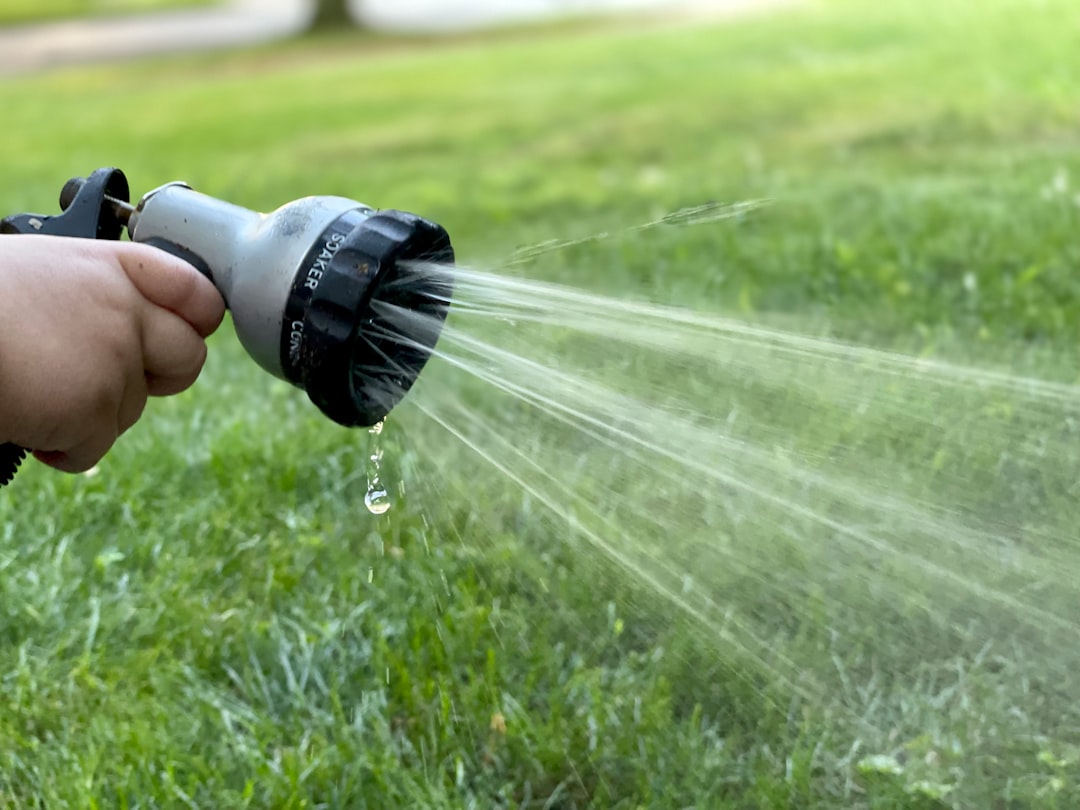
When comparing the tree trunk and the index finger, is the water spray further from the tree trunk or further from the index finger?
the tree trunk

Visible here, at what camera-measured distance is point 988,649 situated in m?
1.71

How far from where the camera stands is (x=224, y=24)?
16062mm

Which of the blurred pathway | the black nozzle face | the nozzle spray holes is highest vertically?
the blurred pathway

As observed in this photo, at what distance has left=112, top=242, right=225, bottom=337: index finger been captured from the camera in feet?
4.60

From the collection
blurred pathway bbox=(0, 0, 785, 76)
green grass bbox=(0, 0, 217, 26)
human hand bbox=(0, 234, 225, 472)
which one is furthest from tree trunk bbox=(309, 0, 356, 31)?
human hand bbox=(0, 234, 225, 472)

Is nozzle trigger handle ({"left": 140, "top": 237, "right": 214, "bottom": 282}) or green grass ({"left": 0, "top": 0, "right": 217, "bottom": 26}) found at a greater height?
green grass ({"left": 0, "top": 0, "right": 217, "bottom": 26})

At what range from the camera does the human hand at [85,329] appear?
1.36 meters

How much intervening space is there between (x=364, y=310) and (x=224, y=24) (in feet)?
51.8

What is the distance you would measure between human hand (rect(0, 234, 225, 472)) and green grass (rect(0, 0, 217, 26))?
663 inches

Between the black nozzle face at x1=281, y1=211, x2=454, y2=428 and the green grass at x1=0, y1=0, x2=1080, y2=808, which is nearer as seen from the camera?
the black nozzle face at x1=281, y1=211, x2=454, y2=428

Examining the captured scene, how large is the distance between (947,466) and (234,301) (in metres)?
1.03

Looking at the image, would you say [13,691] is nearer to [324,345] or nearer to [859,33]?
[324,345]

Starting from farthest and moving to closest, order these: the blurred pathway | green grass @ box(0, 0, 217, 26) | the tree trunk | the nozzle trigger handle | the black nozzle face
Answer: green grass @ box(0, 0, 217, 26) → the tree trunk → the blurred pathway → the nozzle trigger handle → the black nozzle face

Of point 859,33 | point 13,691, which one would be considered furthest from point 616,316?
point 859,33
